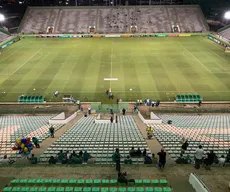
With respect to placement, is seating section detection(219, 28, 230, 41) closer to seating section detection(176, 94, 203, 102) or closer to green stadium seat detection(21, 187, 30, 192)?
seating section detection(176, 94, 203, 102)

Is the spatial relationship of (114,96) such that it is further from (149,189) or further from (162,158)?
(149,189)

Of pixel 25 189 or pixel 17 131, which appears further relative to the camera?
pixel 17 131

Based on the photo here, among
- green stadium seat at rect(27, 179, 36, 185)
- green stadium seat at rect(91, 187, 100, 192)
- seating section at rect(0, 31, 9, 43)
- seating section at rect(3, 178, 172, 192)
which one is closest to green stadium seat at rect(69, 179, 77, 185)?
seating section at rect(3, 178, 172, 192)

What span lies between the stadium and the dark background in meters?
0.34

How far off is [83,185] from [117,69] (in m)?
32.4

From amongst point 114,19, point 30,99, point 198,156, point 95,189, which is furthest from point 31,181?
point 114,19

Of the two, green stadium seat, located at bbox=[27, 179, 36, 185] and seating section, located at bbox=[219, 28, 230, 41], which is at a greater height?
green stadium seat, located at bbox=[27, 179, 36, 185]

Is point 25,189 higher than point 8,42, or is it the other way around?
point 25,189

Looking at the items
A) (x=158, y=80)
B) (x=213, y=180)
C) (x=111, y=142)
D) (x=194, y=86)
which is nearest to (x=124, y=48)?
(x=158, y=80)

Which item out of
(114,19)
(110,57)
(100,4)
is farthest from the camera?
(100,4)

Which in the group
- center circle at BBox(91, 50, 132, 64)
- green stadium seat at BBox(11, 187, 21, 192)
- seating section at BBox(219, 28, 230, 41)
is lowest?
center circle at BBox(91, 50, 132, 64)

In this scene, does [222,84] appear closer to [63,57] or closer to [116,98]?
[116,98]

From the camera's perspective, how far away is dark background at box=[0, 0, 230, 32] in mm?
69062

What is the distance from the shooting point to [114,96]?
102 ft
